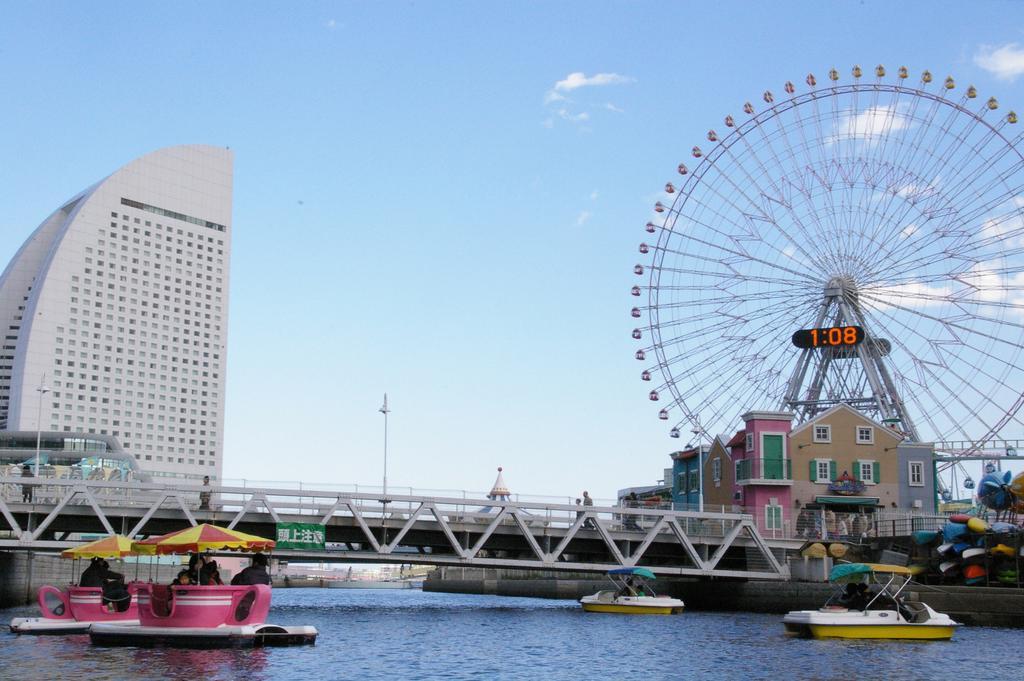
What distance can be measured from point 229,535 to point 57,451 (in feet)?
558

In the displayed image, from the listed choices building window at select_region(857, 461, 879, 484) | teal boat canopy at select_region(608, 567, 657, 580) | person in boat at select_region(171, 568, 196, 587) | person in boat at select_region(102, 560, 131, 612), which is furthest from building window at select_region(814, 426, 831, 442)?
person in boat at select_region(171, 568, 196, 587)

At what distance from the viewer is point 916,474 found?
278 feet

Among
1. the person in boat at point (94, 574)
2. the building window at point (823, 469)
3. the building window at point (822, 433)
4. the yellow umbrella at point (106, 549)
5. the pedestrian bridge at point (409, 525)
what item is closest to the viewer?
the yellow umbrella at point (106, 549)

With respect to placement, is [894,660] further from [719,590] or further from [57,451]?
[57,451]

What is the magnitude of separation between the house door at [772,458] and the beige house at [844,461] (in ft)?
3.71

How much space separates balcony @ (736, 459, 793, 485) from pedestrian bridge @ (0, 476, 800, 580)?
196 inches

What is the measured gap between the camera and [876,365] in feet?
292

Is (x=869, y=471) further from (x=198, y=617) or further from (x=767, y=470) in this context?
(x=198, y=617)

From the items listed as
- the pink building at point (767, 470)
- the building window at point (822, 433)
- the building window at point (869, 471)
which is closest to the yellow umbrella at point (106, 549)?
the pink building at point (767, 470)

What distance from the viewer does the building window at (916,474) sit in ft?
278

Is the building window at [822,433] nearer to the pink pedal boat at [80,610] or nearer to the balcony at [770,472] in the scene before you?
the balcony at [770,472]

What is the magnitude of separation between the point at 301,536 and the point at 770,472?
105 ft

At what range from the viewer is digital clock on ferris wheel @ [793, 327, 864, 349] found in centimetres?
8656

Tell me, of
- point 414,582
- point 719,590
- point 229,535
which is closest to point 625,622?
point 719,590
